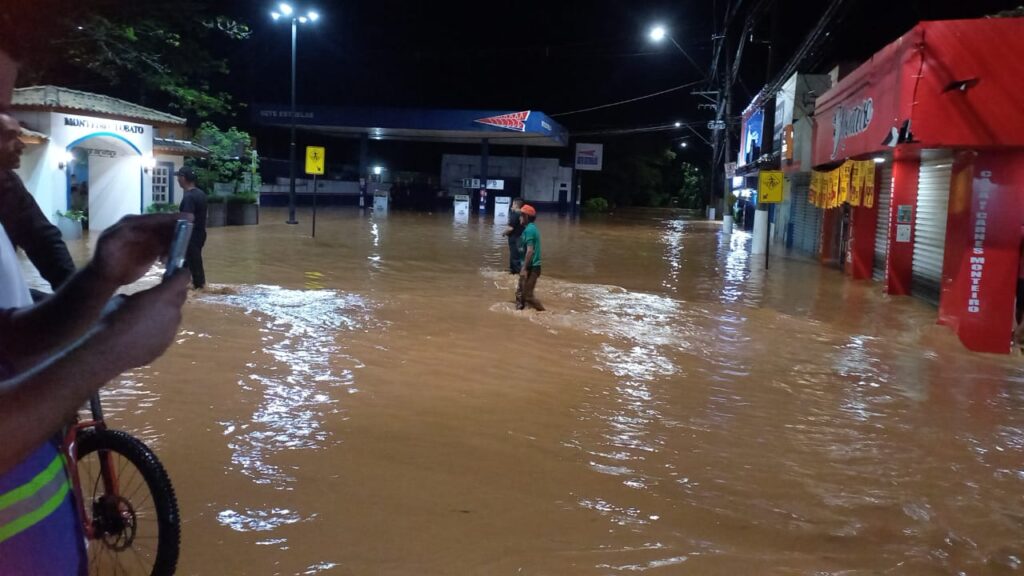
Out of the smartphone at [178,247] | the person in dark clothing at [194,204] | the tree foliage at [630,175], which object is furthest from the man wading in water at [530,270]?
the tree foliage at [630,175]

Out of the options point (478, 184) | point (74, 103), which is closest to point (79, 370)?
point (74, 103)

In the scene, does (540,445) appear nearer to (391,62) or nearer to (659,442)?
(659,442)

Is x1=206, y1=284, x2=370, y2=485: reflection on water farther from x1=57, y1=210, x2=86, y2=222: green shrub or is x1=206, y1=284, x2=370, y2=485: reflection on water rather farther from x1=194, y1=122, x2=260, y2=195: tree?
x1=194, y1=122, x2=260, y2=195: tree

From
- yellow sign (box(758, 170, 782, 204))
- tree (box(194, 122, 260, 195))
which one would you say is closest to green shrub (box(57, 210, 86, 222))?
tree (box(194, 122, 260, 195))

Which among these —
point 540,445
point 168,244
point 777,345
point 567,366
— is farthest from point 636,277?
point 168,244

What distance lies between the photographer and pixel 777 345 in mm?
9945

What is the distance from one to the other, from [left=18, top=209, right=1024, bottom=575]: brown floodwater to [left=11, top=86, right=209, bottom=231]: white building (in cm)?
986

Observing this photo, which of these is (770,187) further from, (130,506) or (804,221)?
(130,506)

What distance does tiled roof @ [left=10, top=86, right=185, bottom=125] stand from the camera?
19484 millimetres

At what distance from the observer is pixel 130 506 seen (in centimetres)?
353

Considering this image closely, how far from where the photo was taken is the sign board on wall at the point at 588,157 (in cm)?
5456

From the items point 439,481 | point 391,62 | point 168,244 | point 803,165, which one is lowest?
point 439,481

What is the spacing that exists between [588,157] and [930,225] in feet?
138

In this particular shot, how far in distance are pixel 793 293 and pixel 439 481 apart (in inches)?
426
